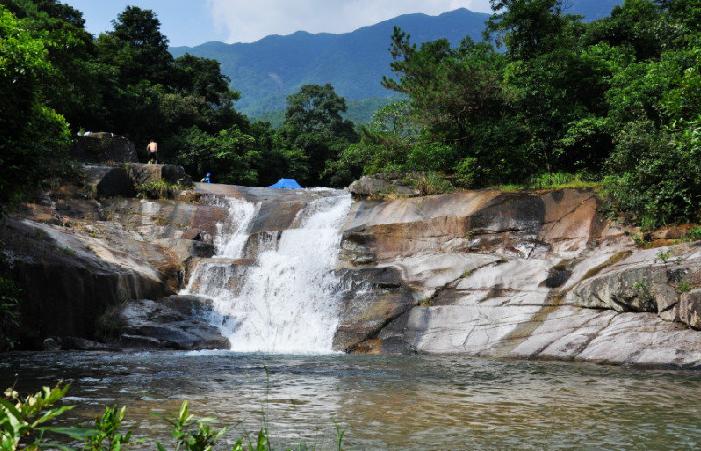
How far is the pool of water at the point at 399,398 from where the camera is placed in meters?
6.10

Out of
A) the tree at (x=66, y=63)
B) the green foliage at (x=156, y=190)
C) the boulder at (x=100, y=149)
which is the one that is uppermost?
the tree at (x=66, y=63)

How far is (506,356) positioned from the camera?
1274 cm

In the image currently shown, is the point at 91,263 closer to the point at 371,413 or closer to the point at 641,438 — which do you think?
the point at 371,413

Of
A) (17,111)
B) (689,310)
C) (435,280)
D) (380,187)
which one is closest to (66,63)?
(380,187)

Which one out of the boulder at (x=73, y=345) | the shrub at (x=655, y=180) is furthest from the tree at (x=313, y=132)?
the boulder at (x=73, y=345)

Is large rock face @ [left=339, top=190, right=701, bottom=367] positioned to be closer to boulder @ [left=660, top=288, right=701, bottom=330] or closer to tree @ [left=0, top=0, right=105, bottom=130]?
boulder @ [left=660, top=288, right=701, bottom=330]

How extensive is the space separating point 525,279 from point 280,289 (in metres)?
6.59

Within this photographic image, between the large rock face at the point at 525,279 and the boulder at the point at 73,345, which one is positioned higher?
the large rock face at the point at 525,279

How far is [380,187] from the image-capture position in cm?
2073

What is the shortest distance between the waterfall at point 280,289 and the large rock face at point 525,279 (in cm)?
93

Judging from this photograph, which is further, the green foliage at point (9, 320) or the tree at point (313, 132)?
the tree at point (313, 132)

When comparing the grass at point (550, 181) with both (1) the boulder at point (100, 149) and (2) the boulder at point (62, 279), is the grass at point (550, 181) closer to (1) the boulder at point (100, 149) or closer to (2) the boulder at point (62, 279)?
(2) the boulder at point (62, 279)

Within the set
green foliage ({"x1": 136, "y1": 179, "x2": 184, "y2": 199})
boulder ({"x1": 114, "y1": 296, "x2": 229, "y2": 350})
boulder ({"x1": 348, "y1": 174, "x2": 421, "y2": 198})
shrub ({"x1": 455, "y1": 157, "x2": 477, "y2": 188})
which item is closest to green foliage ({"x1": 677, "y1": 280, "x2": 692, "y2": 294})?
shrub ({"x1": 455, "y1": 157, "x2": 477, "y2": 188})

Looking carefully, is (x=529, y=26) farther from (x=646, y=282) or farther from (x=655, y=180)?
(x=646, y=282)
